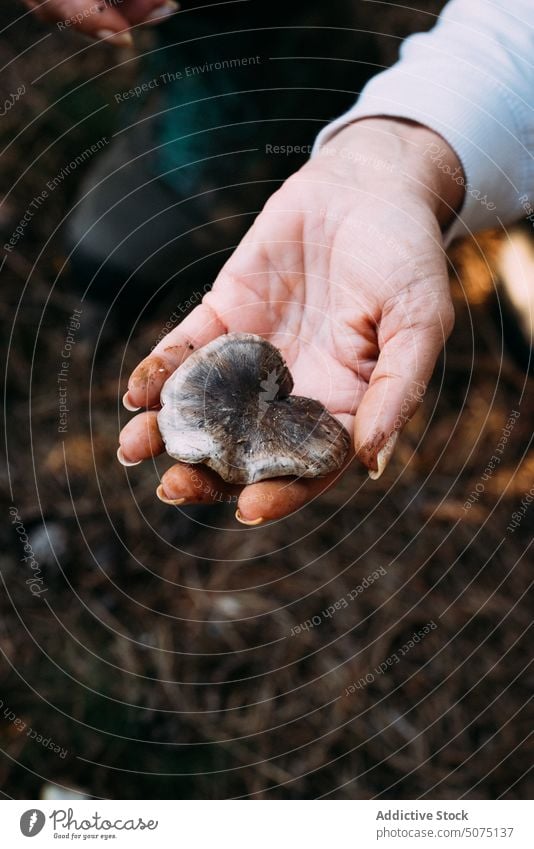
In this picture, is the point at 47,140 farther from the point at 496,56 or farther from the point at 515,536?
the point at 515,536

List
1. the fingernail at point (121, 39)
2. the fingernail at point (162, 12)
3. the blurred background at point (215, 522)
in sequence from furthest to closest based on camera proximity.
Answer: the fingernail at point (121, 39) → the fingernail at point (162, 12) → the blurred background at point (215, 522)

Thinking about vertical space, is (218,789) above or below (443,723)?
below

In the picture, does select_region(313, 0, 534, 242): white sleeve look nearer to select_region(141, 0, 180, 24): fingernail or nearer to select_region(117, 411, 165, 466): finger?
select_region(141, 0, 180, 24): fingernail

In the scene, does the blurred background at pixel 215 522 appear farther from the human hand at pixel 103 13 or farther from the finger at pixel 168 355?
the finger at pixel 168 355

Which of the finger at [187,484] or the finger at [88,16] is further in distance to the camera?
the finger at [88,16]

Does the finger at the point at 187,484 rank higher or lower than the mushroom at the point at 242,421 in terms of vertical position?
lower

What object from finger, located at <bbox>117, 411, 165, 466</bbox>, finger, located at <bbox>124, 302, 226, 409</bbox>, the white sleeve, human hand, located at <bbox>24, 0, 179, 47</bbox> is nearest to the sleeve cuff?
the white sleeve

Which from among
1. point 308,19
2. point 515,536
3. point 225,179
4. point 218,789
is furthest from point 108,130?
point 218,789

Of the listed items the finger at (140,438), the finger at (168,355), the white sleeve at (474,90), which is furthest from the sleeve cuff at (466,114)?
the finger at (140,438)
